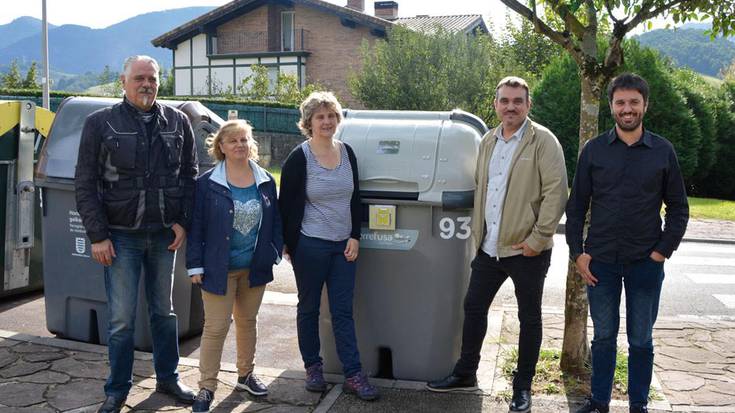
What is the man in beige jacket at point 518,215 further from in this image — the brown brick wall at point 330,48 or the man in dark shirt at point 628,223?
the brown brick wall at point 330,48

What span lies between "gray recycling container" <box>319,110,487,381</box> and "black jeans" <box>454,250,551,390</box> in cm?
17

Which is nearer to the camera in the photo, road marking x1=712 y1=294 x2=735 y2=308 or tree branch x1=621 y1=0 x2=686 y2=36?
tree branch x1=621 y1=0 x2=686 y2=36

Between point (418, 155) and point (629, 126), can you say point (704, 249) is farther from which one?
point (629, 126)

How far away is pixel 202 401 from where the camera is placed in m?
4.10

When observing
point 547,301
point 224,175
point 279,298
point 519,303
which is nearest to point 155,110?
point 224,175

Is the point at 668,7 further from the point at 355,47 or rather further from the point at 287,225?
the point at 355,47

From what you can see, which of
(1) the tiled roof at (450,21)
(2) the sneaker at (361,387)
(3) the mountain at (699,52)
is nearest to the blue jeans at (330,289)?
(2) the sneaker at (361,387)

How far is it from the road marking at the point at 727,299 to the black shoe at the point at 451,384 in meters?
4.16

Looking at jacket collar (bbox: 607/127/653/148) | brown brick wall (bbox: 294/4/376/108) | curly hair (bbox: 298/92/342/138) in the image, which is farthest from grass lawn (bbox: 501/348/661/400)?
brown brick wall (bbox: 294/4/376/108)

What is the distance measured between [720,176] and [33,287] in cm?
1690

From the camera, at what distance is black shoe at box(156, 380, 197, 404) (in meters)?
4.29

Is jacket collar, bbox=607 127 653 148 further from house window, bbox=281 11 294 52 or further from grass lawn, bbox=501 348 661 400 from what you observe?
house window, bbox=281 11 294 52

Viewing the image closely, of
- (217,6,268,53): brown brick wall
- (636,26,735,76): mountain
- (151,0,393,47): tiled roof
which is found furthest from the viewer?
(636,26,735,76): mountain

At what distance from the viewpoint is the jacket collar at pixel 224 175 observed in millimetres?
4129
